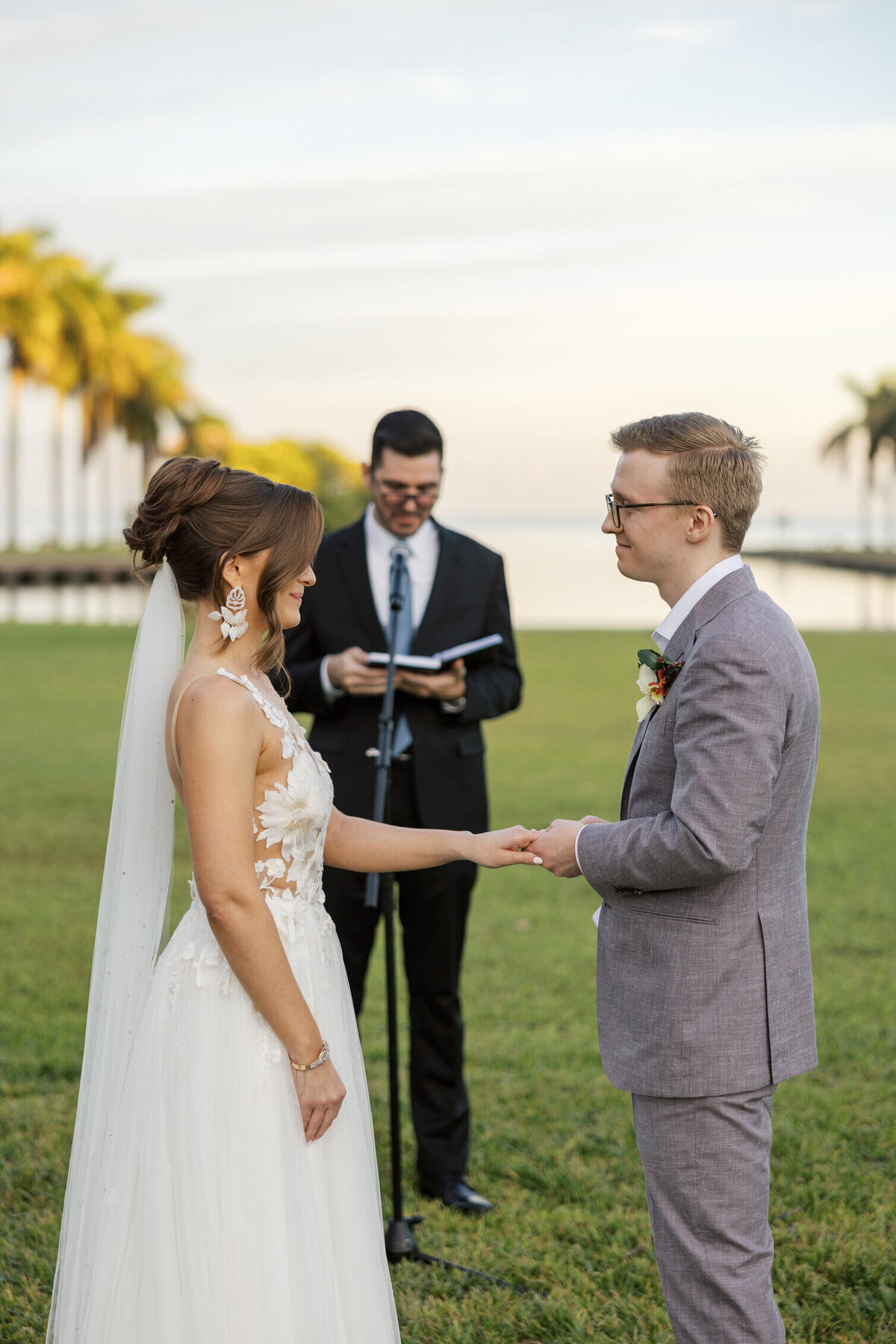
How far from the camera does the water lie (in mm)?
38094

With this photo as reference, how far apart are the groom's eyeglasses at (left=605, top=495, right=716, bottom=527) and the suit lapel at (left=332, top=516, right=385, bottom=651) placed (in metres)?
1.97

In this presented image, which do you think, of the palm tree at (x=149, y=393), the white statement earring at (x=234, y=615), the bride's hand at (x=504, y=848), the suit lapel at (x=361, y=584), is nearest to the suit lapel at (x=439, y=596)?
the suit lapel at (x=361, y=584)

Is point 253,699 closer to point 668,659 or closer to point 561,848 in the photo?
point 561,848

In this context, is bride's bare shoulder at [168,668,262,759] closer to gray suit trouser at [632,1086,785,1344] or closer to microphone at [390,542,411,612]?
gray suit trouser at [632,1086,785,1344]

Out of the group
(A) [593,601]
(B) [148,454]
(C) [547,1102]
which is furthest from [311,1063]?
(B) [148,454]

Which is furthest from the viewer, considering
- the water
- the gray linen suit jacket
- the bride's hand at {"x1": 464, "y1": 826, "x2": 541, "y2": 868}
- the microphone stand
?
the water

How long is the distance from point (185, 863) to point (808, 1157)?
5792mm

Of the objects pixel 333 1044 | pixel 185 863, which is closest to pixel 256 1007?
pixel 333 1044

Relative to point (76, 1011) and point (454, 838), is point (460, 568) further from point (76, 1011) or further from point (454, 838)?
point (76, 1011)

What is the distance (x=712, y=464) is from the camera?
2.85m

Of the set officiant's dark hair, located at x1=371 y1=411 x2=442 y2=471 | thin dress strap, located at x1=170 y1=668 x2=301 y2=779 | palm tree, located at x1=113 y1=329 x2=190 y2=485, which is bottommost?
thin dress strap, located at x1=170 y1=668 x2=301 y2=779

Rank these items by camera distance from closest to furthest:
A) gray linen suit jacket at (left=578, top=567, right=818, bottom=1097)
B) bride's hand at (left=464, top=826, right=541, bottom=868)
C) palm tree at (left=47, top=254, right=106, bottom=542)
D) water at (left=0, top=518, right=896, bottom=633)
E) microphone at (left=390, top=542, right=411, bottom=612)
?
gray linen suit jacket at (left=578, top=567, right=818, bottom=1097) < bride's hand at (left=464, top=826, right=541, bottom=868) < microphone at (left=390, top=542, right=411, bottom=612) < water at (left=0, top=518, right=896, bottom=633) < palm tree at (left=47, top=254, right=106, bottom=542)

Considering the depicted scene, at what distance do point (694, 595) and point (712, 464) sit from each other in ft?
0.96

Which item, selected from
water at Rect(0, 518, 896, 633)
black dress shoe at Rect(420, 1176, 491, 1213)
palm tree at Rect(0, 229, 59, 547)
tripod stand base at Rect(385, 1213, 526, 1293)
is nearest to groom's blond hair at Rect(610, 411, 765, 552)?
tripod stand base at Rect(385, 1213, 526, 1293)
